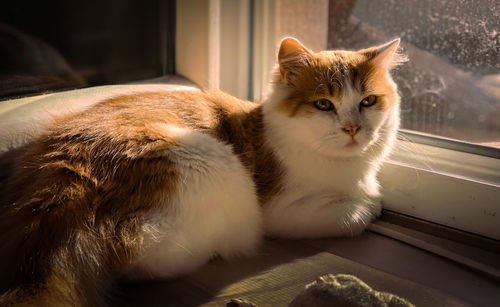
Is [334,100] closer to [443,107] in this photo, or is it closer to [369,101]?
[369,101]

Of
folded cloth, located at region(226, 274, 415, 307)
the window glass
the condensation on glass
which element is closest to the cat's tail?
folded cloth, located at region(226, 274, 415, 307)

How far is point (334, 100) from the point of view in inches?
53.4

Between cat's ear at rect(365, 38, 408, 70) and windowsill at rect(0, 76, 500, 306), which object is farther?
cat's ear at rect(365, 38, 408, 70)

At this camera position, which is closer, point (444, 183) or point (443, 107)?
point (444, 183)

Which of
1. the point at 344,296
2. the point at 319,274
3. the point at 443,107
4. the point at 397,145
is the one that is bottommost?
the point at 319,274

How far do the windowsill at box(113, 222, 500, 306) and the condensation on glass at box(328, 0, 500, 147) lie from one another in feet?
1.67

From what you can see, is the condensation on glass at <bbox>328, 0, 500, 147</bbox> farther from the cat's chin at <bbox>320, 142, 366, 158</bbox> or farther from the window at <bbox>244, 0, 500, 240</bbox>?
the cat's chin at <bbox>320, 142, 366, 158</bbox>

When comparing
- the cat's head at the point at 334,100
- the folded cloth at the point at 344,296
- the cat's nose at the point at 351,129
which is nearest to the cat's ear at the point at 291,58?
the cat's head at the point at 334,100

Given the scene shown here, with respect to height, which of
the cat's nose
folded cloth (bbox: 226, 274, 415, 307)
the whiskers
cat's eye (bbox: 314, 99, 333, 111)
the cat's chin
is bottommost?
folded cloth (bbox: 226, 274, 415, 307)

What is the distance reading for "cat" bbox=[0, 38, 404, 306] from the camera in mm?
1056

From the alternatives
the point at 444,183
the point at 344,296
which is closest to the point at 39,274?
the point at 344,296

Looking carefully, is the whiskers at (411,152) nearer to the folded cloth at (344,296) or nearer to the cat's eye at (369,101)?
the cat's eye at (369,101)

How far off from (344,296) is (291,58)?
71 cm

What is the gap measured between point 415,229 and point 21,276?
1142mm
